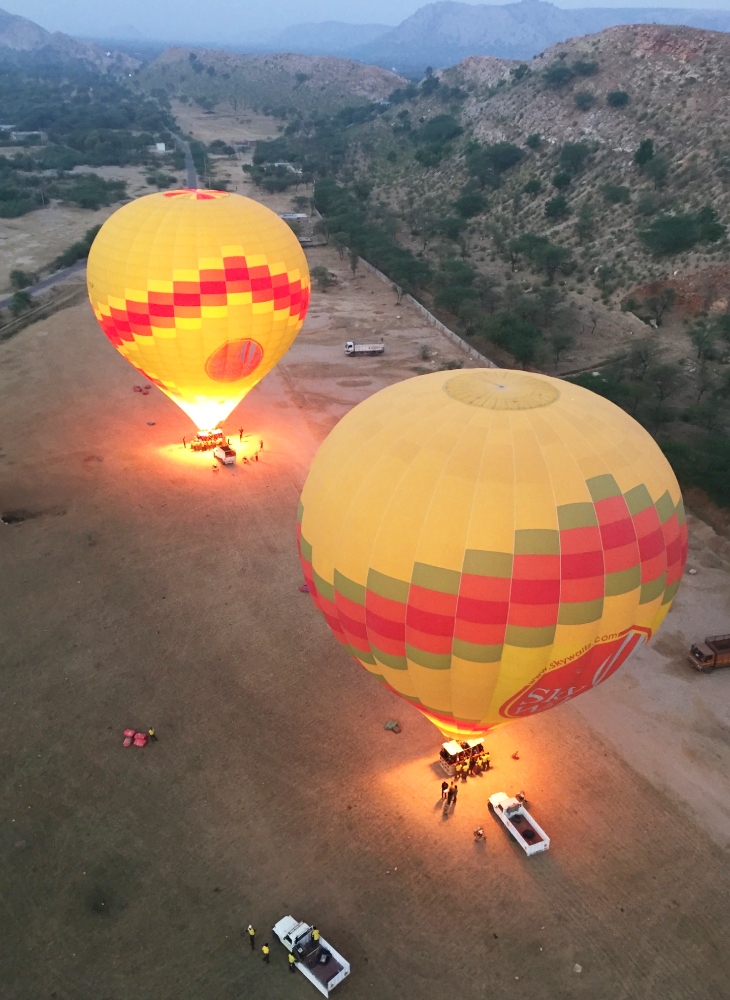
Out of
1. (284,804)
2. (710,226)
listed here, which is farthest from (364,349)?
(284,804)

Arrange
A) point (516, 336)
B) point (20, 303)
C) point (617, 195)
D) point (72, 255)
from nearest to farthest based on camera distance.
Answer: point (516, 336)
point (20, 303)
point (617, 195)
point (72, 255)

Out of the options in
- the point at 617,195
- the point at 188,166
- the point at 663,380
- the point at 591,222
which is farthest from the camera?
the point at 188,166

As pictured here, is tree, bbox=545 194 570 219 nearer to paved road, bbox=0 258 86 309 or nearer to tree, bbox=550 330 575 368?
tree, bbox=550 330 575 368

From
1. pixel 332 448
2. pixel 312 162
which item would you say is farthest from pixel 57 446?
pixel 312 162

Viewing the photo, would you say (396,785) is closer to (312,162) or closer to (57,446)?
(57,446)

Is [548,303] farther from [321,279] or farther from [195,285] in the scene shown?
[195,285]

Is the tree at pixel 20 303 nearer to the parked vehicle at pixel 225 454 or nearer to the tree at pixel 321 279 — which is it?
the tree at pixel 321 279

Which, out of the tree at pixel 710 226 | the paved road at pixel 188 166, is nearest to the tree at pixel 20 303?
the tree at pixel 710 226

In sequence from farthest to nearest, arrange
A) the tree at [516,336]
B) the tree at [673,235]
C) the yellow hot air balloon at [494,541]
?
the tree at [673,235], the tree at [516,336], the yellow hot air balloon at [494,541]

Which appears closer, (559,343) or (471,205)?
(559,343)
